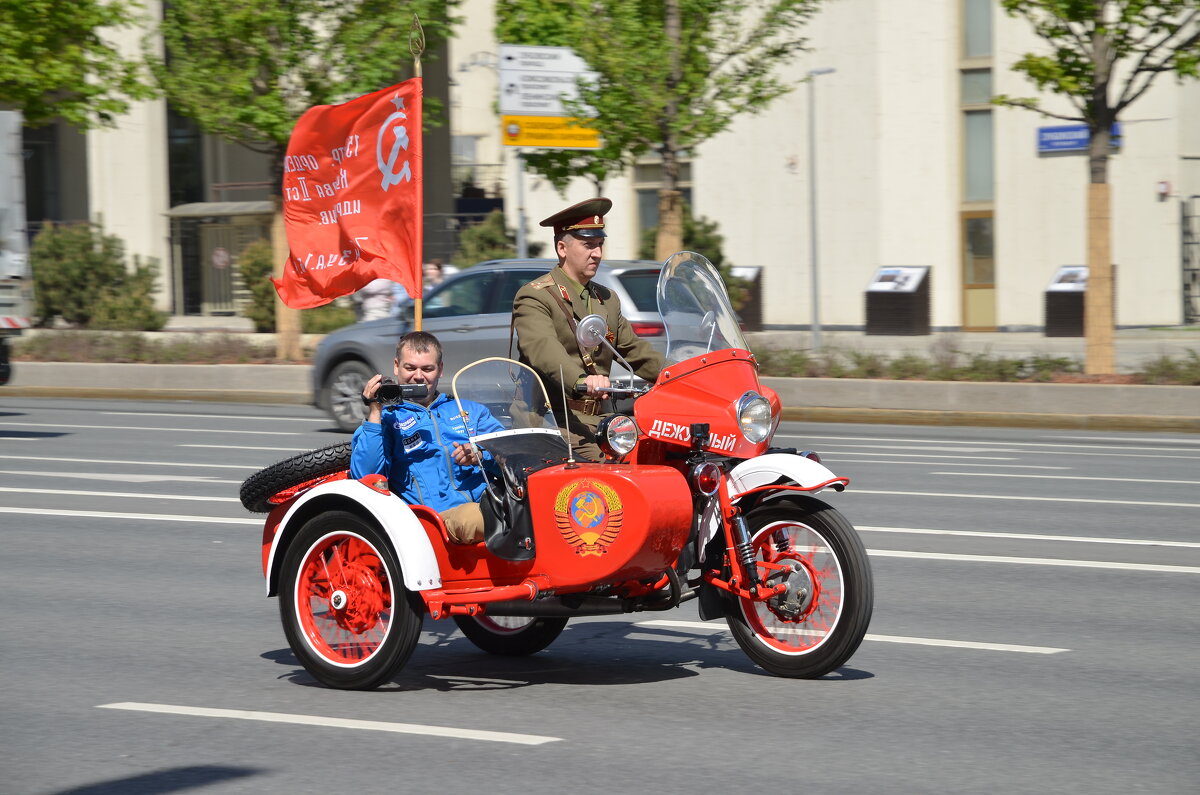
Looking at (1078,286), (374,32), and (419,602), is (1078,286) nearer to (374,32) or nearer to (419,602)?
(374,32)

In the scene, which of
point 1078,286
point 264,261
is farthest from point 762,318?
point 264,261

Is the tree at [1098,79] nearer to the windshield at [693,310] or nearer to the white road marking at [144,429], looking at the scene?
the white road marking at [144,429]

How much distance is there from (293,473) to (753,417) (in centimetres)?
185

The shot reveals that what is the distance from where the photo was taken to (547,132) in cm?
2348

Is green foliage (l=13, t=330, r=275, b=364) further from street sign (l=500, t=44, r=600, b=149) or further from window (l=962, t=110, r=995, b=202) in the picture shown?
window (l=962, t=110, r=995, b=202)

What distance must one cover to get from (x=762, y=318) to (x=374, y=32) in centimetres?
1431

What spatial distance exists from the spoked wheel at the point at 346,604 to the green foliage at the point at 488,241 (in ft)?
86.5

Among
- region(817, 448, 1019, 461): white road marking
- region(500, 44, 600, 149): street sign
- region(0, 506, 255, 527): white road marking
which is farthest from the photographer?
region(500, 44, 600, 149): street sign

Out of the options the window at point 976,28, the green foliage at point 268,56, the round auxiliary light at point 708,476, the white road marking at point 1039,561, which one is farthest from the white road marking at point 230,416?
the window at point 976,28

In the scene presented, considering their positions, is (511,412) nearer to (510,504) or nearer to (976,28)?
(510,504)

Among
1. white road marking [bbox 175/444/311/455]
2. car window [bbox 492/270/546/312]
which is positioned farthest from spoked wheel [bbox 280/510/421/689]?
car window [bbox 492/270/546/312]

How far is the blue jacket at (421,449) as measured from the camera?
21.1 feet

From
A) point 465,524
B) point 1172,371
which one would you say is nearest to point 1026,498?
point 465,524

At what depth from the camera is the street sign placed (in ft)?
73.7
